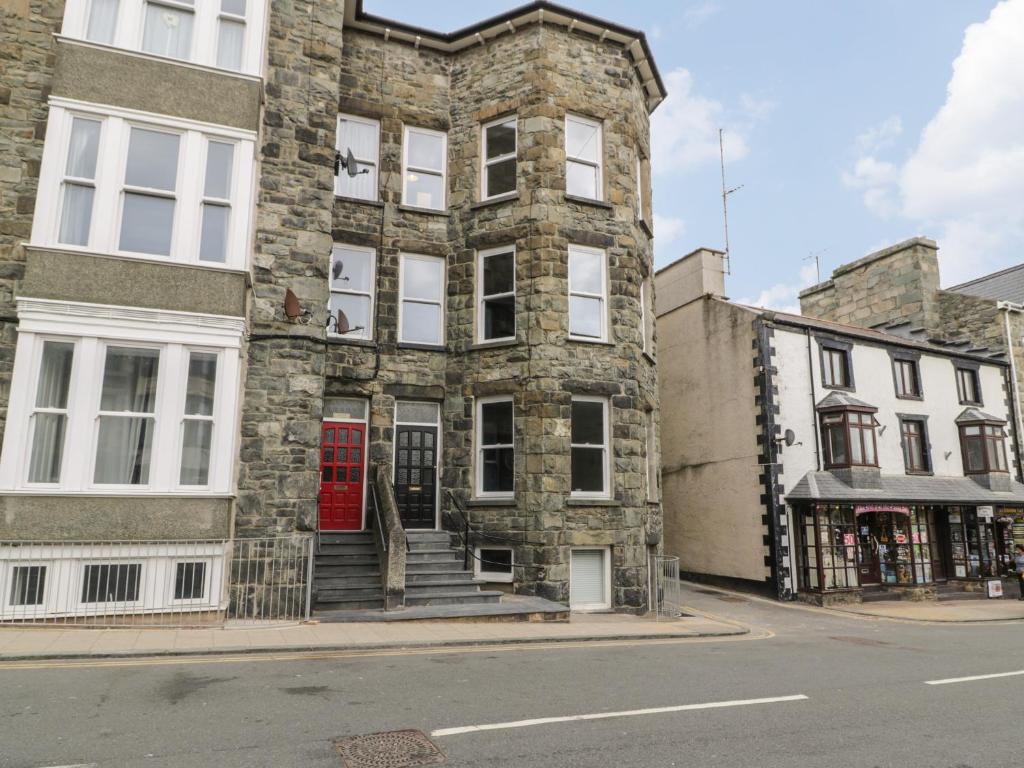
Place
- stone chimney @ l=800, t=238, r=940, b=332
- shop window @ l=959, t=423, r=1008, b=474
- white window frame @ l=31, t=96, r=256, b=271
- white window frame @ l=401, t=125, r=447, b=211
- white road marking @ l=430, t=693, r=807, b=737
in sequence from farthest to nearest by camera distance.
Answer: stone chimney @ l=800, t=238, r=940, b=332, shop window @ l=959, t=423, r=1008, b=474, white window frame @ l=401, t=125, r=447, b=211, white window frame @ l=31, t=96, r=256, b=271, white road marking @ l=430, t=693, r=807, b=737

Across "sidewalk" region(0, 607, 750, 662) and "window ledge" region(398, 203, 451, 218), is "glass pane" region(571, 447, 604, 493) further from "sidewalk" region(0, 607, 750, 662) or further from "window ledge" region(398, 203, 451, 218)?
"window ledge" region(398, 203, 451, 218)

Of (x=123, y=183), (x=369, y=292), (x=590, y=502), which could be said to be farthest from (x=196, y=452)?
(x=590, y=502)

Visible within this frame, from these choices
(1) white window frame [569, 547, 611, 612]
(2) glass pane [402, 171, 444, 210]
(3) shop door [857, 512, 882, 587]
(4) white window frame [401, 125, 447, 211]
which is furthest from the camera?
(3) shop door [857, 512, 882, 587]

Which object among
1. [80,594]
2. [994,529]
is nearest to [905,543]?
[994,529]

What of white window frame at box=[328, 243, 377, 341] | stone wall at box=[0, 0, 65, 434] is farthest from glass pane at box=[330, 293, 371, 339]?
stone wall at box=[0, 0, 65, 434]

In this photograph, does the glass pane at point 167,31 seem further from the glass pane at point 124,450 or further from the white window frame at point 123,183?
the glass pane at point 124,450

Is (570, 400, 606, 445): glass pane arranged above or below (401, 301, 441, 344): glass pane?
below

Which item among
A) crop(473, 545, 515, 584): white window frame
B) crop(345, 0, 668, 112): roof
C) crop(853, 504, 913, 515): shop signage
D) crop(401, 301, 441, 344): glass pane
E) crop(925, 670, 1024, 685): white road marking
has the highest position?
crop(345, 0, 668, 112): roof

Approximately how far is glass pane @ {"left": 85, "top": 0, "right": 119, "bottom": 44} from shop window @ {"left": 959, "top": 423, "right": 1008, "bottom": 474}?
25.9 m

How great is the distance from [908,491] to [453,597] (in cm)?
1534

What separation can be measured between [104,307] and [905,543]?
71.9 ft

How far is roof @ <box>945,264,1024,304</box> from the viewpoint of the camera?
2745cm

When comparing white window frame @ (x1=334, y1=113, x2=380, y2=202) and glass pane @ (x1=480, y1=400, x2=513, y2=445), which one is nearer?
glass pane @ (x1=480, y1=400, x2=513, y2=445)

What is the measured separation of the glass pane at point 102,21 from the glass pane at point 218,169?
249 cm
